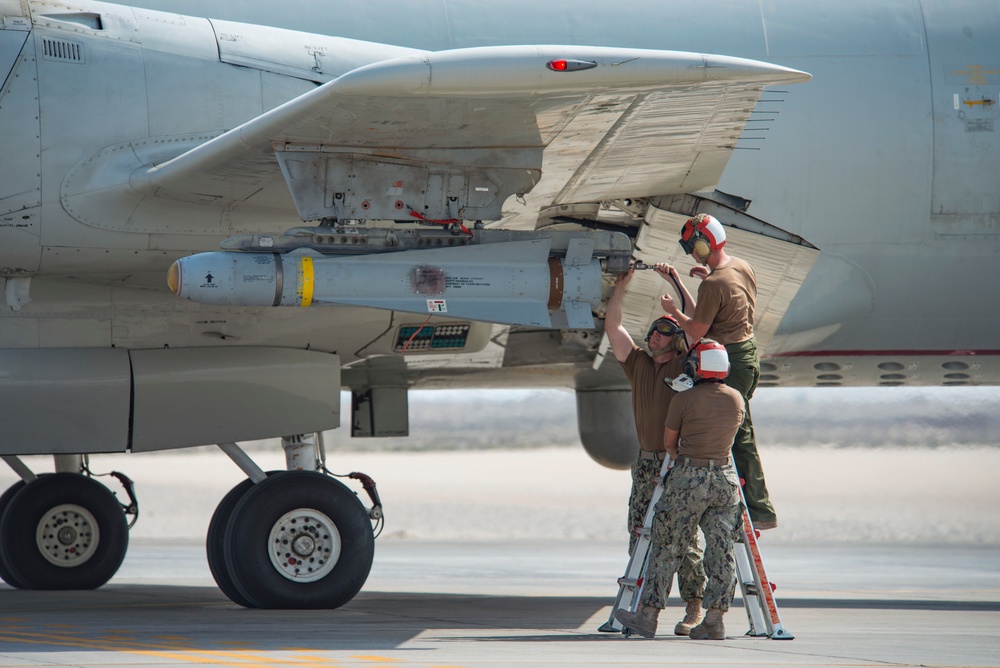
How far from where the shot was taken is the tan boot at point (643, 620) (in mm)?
7766

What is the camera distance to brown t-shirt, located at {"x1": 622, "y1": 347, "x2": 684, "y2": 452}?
27.0 feet

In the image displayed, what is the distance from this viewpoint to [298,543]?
9.64 metres

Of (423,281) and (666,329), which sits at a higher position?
(423,281)

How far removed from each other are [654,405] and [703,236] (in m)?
1.12

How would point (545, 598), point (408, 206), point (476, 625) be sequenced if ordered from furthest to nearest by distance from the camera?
1. point (545, 598)
2. point (476, 625)
3. point (408, 206)

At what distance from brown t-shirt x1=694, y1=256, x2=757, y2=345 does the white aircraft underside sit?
855mm

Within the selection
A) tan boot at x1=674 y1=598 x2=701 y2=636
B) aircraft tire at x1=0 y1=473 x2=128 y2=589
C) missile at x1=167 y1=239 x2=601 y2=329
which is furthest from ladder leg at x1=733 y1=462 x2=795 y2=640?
aircraft tire at x1=0 y1=473 x2=128 y2=589

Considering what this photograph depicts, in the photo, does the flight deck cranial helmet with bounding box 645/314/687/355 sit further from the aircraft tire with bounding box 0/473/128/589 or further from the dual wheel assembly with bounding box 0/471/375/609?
the aircraft tire with bounding box 0/473/128/589

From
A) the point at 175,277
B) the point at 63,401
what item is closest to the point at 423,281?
the point at 175,277

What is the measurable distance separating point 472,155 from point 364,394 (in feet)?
13.3

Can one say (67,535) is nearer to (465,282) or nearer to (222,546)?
(222,546)

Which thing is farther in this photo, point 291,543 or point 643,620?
point 291,543

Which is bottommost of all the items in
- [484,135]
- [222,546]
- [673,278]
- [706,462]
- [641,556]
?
[222,546]

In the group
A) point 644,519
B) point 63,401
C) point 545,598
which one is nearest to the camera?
point 644,519
